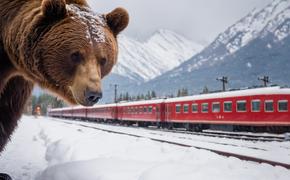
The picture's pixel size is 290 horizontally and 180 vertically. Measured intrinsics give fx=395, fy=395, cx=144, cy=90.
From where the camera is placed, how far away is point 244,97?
790 inches

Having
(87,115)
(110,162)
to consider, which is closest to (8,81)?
(110,162)

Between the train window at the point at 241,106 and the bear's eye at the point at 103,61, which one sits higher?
the train window at the point at 241,106

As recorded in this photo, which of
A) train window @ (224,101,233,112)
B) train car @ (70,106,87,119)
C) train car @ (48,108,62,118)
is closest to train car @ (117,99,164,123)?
train window @ (224,101,233,112)

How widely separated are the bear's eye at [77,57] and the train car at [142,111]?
25.9 metres

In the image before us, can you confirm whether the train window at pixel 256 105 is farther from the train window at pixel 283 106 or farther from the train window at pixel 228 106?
the train window at pixel 228 106

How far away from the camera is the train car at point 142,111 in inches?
1158

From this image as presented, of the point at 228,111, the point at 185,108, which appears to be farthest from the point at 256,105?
the point at 185,108

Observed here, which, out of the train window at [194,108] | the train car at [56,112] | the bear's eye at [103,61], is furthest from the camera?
the train car at [56,112]

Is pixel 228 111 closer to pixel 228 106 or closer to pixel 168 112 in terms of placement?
pixel 228 106

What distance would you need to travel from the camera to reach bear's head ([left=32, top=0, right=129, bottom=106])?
9.83ft

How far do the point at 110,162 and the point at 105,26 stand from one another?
2.79 metres

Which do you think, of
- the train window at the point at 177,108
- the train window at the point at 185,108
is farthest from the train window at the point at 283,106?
the train window at the point at 177,108

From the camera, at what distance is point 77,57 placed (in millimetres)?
3045

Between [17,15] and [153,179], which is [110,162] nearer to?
[153,179]
